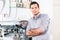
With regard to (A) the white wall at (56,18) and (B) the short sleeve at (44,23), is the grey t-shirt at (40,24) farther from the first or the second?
(A) the white wall at (56,18)

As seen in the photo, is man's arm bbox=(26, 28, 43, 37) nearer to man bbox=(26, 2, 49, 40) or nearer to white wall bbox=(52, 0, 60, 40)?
man bbox=(26, 2, 49, 40)

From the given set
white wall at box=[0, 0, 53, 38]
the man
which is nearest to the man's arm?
the man

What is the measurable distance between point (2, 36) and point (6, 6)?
0.27 metres

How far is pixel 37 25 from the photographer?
3.56 feet

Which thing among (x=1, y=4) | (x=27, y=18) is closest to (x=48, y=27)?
(x=27, y=18)

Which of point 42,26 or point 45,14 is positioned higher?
point 45,14

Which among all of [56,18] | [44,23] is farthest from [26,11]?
[56,18]

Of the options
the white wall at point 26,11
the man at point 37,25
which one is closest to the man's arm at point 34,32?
the man at point 37,25

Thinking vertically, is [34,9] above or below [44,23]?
above

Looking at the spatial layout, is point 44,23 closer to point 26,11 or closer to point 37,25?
point 37,25

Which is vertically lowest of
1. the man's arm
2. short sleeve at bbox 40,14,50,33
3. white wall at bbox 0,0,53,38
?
the man's arm

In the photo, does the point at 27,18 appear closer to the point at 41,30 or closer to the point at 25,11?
the point at 25,11

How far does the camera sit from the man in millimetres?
1075

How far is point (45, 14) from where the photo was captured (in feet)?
3.63
